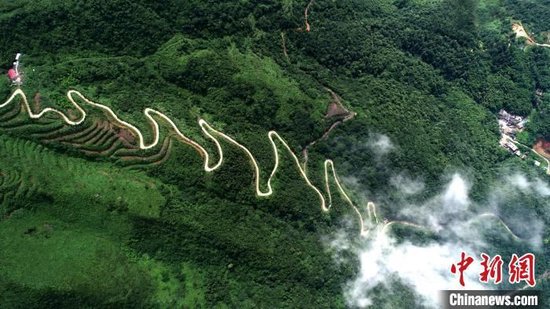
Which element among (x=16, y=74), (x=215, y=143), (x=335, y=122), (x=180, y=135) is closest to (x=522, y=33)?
(x=335, y=122)

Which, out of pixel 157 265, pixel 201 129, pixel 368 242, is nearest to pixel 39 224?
pixel 157 265

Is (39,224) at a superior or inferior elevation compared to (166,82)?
inferior

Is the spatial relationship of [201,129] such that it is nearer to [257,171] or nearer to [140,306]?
[257,171]

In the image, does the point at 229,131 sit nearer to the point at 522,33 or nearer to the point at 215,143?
the point at 215,143

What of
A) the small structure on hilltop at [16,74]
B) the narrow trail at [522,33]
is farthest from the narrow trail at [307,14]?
the small structure on hilltop at [16,74]

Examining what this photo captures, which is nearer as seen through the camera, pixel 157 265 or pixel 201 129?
pixel 157 265

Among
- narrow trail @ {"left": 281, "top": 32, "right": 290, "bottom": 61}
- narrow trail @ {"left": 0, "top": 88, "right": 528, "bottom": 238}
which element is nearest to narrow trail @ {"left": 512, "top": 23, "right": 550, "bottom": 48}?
narrow trail @ {"left": 0, "top": 88, "right": 528, "bottom": 238}
